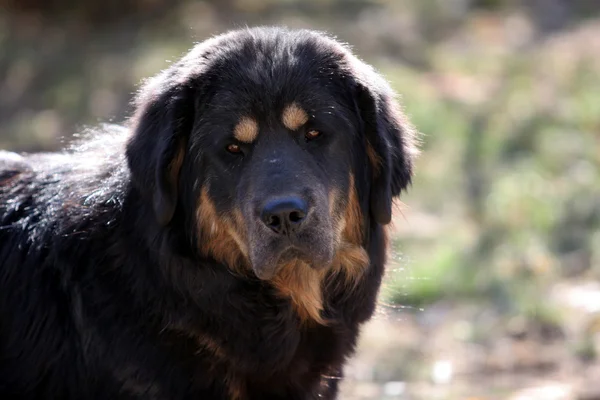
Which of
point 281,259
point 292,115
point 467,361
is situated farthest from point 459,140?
point 281,259

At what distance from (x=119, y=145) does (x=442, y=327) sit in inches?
141

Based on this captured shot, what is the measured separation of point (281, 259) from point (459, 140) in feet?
22.8

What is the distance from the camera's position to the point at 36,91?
1330 cm

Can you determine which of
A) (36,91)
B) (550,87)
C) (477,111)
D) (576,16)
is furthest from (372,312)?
(576,16)

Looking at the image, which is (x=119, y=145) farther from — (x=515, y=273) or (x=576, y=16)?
(x=576, y=16)

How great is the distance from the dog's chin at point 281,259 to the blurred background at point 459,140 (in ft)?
2.84

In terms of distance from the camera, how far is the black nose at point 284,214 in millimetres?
4320

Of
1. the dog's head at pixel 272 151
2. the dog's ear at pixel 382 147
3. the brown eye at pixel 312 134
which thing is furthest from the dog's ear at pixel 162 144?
the dog's ear at pixel 382 147

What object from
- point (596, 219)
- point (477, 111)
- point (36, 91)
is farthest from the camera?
point (36, 91)

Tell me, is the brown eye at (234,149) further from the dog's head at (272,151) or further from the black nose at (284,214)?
the black nose at (284,214)

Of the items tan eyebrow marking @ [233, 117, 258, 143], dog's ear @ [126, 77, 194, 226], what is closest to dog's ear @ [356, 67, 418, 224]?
tan eyebrow marking @ [233, 117, 258, 143]

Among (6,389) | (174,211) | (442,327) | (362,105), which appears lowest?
(442,327)

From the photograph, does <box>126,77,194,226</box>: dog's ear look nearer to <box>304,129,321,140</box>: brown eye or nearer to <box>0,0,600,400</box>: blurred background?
<box>304,129,321,140</box>: brown eye

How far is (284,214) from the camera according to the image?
4.34 metres
